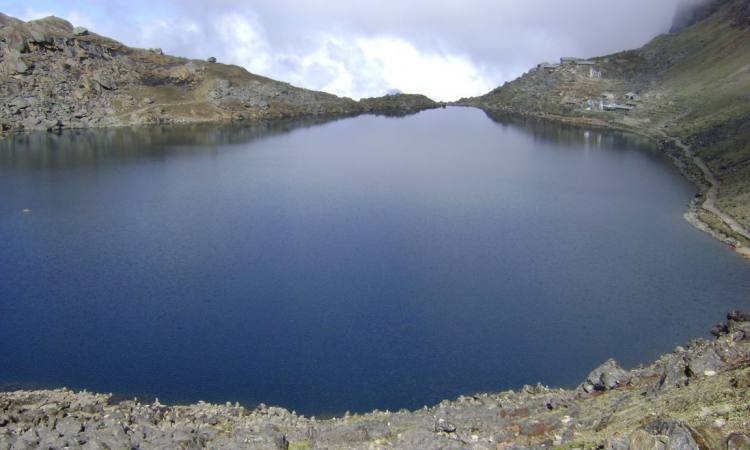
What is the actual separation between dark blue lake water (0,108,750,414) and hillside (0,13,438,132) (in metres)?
44.5

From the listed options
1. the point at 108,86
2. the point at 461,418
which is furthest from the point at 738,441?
the point at 108,86

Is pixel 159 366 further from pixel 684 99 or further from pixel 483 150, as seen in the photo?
pixel 684 99

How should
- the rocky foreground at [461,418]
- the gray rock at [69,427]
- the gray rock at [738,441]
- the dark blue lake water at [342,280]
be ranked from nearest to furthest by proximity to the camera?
the gray rock at [738,441], the rocky foreground at [461,418], the gray rock at [69,427], the dark blue lake water at [342,280]

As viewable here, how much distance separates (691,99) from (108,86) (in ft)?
419

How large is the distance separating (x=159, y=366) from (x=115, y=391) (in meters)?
3.26

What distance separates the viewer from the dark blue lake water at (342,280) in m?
42.1

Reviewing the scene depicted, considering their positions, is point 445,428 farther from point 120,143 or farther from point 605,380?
point 120,143

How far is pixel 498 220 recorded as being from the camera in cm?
7556

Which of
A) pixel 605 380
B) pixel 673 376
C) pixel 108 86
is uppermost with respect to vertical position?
pixel 108 86

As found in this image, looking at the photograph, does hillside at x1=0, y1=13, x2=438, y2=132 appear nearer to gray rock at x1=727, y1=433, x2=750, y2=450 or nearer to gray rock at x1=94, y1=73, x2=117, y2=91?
gray rock at x1=94, y1=73, x2=117, y2=91

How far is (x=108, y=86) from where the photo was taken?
156500 millimetres

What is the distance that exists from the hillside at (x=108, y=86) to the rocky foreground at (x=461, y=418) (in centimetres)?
11893

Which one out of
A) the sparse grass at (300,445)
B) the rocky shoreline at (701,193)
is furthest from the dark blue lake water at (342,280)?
the sparse grass at (300,445)

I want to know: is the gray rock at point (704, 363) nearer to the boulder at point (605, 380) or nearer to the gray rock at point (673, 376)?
the gray rock at point (673, 376)
